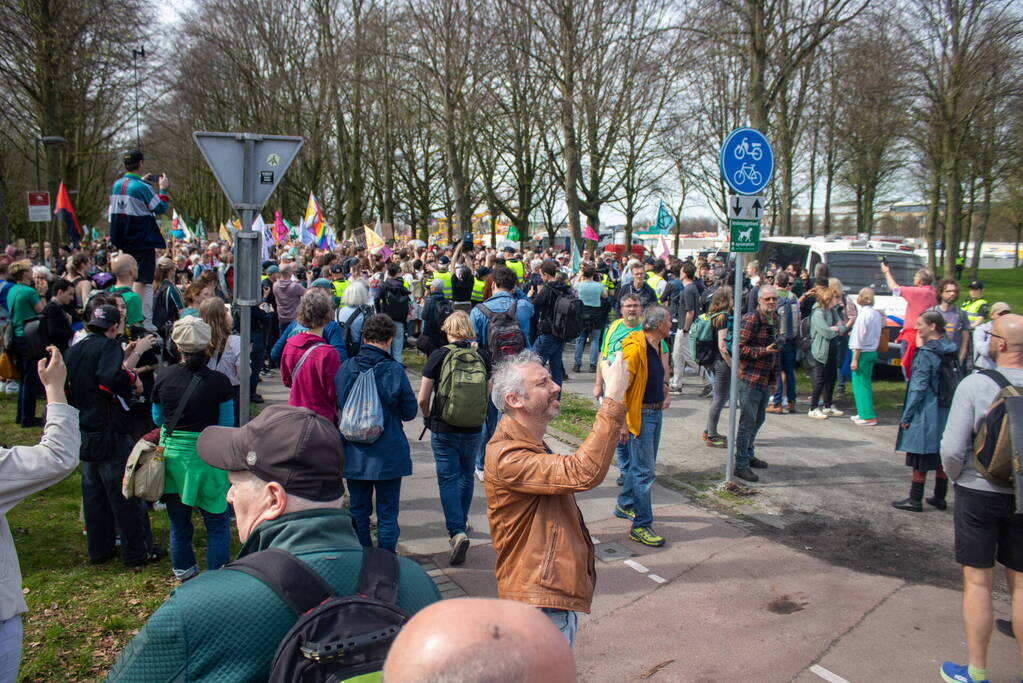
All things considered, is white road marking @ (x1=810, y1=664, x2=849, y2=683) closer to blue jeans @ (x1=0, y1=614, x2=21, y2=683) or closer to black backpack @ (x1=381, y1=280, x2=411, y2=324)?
blue jeans @ (x1=0, y1=614, x2=21, y2=683)

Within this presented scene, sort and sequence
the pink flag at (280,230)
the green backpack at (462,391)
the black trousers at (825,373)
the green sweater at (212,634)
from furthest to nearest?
the pink flag at (280,230) < the black trousers at (825,373) < the green backpack at (462,391) < the green sweater at (212,634)

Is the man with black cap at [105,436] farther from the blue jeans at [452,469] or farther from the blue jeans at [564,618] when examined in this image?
the blue jeans at [564,618]

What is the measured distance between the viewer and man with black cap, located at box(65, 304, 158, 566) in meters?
5.09

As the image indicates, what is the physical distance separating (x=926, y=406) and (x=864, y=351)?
11.2 ft

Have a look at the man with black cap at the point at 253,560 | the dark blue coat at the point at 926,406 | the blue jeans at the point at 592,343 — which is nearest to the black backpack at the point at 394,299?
the blue jeans at the point at 592,343

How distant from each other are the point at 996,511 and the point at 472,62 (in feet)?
75.7

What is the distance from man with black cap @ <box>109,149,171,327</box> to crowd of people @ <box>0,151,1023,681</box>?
3 centimetres

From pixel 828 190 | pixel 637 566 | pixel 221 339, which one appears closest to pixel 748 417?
pixel 637 566

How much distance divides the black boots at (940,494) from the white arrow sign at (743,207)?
295cm

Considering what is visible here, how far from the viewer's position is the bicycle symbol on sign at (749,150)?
23.3ft

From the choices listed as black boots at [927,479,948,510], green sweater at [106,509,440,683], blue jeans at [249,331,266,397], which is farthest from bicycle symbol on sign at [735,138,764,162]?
blue jeans at [249,331,266,397]

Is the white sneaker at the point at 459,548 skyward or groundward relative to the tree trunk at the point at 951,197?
groundward

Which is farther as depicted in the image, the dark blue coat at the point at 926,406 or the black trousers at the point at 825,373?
the black trousers at the point at 825,373

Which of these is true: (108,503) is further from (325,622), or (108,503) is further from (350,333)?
(325,622)
